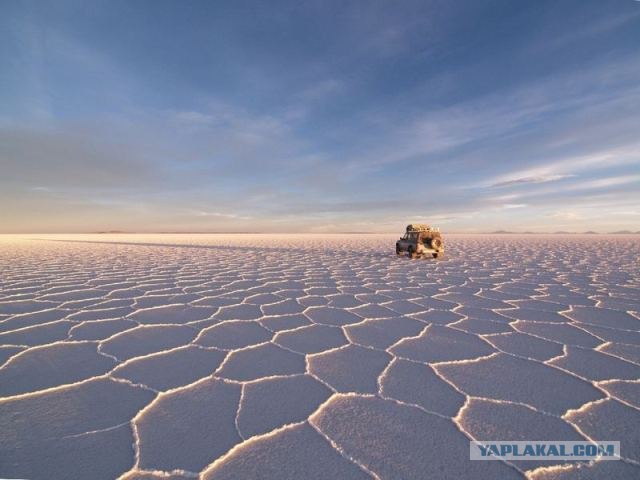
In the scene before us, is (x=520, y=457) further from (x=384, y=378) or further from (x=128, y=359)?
(x=128, y=359)

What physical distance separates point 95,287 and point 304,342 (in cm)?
395

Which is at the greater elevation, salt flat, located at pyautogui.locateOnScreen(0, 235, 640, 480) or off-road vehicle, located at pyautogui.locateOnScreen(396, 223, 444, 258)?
off-road vehicle, located at pyautogui.locateOnScreen(396, 223, 444, 258)

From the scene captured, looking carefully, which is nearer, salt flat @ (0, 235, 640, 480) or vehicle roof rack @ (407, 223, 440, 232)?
salt flat @ (0, 235, 640, 480)

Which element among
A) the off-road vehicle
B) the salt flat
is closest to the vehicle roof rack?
the off-road vehicle

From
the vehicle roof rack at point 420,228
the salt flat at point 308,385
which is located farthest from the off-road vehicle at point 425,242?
the salt flat at point 308,385

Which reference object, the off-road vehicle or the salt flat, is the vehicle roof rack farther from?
the salt flat

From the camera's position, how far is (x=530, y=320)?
324cm

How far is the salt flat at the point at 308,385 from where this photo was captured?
1.35 metres

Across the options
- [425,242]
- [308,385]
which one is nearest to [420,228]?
[425,242]

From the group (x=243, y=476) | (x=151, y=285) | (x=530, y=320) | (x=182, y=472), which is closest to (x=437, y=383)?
(x=243, y=476)

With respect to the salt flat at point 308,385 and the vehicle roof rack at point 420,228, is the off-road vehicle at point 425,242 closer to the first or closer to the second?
the vehicle roof rack at point 420,228

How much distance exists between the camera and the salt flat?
53.1 inches

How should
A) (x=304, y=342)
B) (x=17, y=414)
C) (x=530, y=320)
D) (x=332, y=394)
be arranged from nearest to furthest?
(x=17, y=414) < (x=332, y=394) < (x=304, y=342) < (x=530, y=320)

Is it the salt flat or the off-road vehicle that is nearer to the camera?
the salt flat
